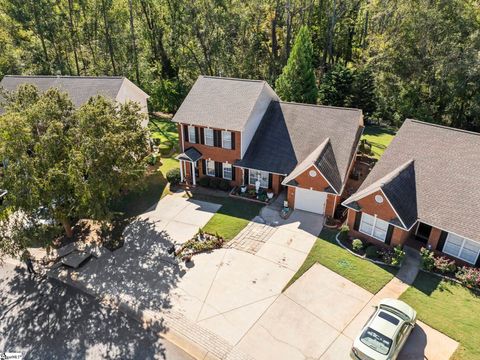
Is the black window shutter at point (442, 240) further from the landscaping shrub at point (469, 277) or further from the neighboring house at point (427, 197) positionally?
the landscaping shrub at point (469, 277)

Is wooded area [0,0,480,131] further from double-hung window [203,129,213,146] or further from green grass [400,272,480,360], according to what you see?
green grass [400,272,480,360]

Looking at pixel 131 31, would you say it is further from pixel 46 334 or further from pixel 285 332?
pixel 285 332

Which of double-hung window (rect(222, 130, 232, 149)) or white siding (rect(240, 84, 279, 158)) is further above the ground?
white siding (rect(240, 84, 279, 158))

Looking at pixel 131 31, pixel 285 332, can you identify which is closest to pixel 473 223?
pixel 285 332

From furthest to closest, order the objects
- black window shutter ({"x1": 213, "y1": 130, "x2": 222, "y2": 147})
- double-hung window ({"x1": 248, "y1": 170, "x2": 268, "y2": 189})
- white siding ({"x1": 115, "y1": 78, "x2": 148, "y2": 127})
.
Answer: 1. white siding ({"x1": 115, "y1": 78, "x2": 148, "y2": 127})
2. black window shutter ({"x1": 213, "y1": 130, "x2": 222, "y2": 147})
3. double-hung window ({"x1": 248, "y1": 170, "x2": 268, "y2": 189})

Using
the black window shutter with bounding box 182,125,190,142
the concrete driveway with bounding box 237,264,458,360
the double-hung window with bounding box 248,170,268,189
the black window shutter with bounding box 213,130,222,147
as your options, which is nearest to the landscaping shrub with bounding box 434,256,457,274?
the concrete driveway with bounding box 237,264,458,360

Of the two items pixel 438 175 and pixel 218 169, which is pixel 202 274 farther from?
pixel 438 175

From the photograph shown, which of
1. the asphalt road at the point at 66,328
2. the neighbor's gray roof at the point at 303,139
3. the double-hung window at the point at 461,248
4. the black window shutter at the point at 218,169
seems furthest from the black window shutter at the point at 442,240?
the black window shutter at the point at 218,169
